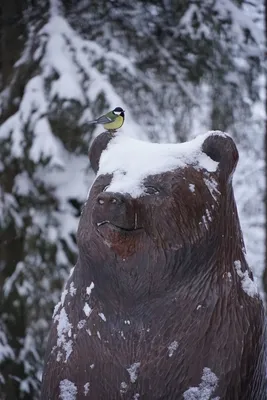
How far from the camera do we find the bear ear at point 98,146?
222 cm

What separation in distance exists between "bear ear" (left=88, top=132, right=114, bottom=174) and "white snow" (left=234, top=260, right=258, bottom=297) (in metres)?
0.65

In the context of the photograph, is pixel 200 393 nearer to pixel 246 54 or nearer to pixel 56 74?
pixel 56 74

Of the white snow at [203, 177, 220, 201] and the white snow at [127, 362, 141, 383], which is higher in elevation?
the white snow at [203, 177, 220, 201]

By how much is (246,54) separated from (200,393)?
4.53m

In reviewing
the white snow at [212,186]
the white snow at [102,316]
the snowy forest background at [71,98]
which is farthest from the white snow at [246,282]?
the snowy forest background at [71,98]

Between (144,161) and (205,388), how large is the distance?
0.77 m

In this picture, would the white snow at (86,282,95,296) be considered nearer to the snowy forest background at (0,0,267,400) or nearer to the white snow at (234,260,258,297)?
the white snow at (234,260,258,297)

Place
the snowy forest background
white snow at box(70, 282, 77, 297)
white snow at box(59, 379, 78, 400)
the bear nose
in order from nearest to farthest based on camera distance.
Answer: the bear nose
white snow at box(59, 379, 78, 400)
white snow at box(70, 282, 77, 297)
the snowy forest background

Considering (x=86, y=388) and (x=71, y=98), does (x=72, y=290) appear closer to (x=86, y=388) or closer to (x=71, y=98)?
(x=86, y=388)

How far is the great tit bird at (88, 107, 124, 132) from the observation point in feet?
7.23

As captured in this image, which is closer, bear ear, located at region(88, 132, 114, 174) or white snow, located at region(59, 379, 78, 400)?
white snow, located at region(59, 379, 78, 400)

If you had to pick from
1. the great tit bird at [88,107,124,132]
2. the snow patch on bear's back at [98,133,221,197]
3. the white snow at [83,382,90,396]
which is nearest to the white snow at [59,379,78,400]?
the white snow at [83,382,90,396]

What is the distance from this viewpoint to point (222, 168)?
2035 millimetres

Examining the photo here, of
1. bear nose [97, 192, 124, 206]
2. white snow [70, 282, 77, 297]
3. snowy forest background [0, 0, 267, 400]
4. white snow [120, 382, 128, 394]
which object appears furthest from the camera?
snowy forest background [0, 0, 267, 400]
